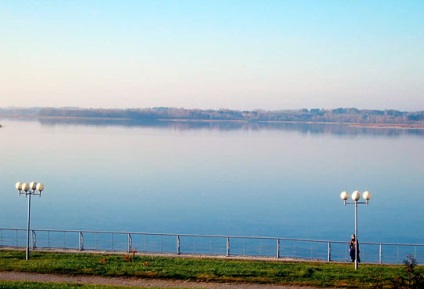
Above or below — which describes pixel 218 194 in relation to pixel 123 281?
below

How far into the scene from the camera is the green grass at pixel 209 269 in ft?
51.8

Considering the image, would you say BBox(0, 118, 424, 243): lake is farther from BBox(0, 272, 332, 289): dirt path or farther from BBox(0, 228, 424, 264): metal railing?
BBox(0, 272, 332, 289): dirt path

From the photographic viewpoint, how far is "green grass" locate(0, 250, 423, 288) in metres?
15.8

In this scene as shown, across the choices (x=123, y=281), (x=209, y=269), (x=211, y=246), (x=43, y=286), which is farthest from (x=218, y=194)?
(x=43, y=286)

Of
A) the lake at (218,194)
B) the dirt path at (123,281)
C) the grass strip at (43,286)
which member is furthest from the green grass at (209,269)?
the lake at (218,194)

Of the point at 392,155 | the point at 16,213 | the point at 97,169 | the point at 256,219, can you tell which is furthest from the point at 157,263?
the point at 392,155

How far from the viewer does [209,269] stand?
16.6 m

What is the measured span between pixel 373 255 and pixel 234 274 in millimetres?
13461

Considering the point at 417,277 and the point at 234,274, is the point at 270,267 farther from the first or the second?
the point at 417,277

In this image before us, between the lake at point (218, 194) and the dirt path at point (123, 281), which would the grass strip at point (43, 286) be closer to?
the dirt path at point (123, 281)

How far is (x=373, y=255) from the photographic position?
90.0 feet

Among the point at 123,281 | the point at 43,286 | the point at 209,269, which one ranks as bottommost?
the point at 123,281

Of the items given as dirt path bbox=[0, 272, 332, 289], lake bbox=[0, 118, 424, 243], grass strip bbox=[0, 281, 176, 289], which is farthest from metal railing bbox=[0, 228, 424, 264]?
grass strip bbox=[0, 281, 176, 289]

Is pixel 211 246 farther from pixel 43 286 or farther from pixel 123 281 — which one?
pixel 43 286
